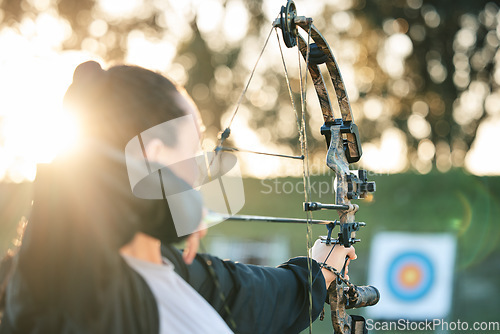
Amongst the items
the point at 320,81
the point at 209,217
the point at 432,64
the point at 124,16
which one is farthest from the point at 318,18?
the point at 209,217

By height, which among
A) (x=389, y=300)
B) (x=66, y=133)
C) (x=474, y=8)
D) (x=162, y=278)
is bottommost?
(x=389, y=300)

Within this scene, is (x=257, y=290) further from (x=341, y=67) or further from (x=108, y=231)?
(x=341, y=67)

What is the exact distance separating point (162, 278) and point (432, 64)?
982 centimetres

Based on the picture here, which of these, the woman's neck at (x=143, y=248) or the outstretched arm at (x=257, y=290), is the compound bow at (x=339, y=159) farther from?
the woman's neck at (x=143, y=248)

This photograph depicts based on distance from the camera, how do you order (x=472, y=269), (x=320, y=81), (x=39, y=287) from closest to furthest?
1. (x=39, y=287)
2. (x=320, y=81)
3. (x=472, y=269)

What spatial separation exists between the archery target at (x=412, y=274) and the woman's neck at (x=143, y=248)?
454 centimetres

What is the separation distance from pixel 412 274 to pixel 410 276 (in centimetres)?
3

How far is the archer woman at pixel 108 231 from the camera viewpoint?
755mm

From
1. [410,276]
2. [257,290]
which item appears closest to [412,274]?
[410,276]

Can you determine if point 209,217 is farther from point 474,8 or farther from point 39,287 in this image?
point 474,8

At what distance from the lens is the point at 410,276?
5.12m

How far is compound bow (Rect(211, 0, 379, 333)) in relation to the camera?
1.61 metres

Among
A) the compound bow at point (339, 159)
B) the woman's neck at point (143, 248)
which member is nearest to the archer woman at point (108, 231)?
the woman's neck at point (143, 248)

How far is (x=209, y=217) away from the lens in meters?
0.91
